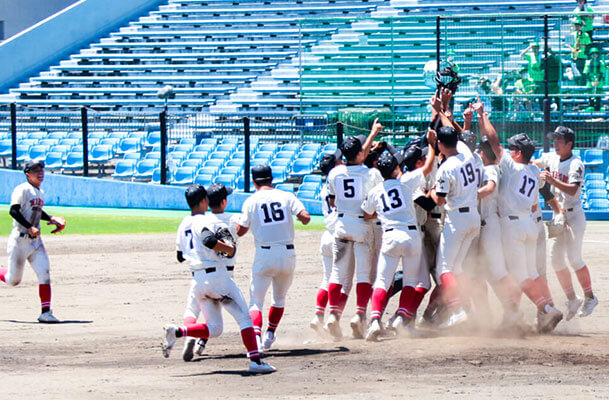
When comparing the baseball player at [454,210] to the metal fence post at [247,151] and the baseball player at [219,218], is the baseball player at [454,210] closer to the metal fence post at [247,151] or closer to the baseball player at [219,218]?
the baseball player at [219,218]

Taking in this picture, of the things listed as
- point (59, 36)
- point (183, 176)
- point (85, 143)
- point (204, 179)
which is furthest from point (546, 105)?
point (59, 36)

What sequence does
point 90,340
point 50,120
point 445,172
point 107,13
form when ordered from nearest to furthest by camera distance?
1. point 445,172
2. point 90,340
3. point 50,120
4. point 107,13

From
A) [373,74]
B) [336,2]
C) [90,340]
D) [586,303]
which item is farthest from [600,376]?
[336,2]

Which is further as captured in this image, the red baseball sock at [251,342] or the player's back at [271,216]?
the player's back at [271,216]

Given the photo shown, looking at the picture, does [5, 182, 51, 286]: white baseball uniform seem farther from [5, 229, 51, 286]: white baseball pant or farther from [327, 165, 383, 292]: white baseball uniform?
[327, 165, 383, 292]: white baseball uniform

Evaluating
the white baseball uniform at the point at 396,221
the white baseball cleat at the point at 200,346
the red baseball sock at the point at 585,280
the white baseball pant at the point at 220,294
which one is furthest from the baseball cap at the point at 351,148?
the red baseball sock at the point at 585,280

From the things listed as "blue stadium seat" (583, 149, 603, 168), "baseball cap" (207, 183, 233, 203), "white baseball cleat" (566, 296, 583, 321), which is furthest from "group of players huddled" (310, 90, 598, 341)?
"blue stadium seat" (583, 149, 603, 168)

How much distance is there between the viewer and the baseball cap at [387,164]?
9.94 meters

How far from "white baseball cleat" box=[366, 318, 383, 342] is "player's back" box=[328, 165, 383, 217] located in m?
1.07

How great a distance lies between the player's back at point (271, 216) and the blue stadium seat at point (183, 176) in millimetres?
16189

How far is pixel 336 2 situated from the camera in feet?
119

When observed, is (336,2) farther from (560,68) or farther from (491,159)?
(491,159)

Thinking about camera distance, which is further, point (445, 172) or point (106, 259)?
point (106, 259)

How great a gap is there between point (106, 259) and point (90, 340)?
21.3 ft
